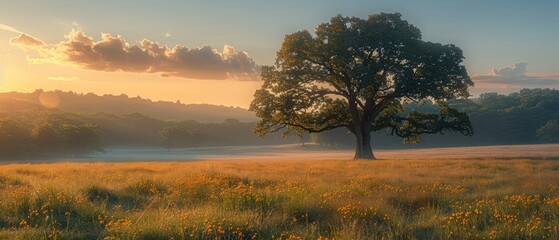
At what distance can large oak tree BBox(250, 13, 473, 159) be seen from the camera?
38594 millimetres

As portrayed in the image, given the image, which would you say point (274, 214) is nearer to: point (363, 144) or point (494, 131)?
point (363, 144)

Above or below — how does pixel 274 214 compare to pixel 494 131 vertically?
below

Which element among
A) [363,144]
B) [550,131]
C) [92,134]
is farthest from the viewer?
[550,131]

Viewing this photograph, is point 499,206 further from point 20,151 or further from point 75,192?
point 20,151

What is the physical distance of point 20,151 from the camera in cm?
9438

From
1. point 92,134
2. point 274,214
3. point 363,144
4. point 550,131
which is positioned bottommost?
point 274,214

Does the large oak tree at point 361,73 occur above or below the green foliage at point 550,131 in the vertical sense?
above

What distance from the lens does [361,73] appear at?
36562 mm

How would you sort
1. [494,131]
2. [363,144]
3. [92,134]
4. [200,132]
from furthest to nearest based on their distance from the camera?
[200,132] < [494,131] < [92,134] < [363,144]

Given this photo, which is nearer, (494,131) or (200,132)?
(494,131)

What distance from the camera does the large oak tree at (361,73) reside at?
38.6 metres

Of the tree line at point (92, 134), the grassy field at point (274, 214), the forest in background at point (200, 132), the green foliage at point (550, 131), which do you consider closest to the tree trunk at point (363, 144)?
the grassy field at point (274, 214)

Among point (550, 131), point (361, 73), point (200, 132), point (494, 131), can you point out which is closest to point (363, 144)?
point (361, 73)

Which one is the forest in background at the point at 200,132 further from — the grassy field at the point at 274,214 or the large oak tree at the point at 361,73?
→ the grassy field at the point at 274,214
